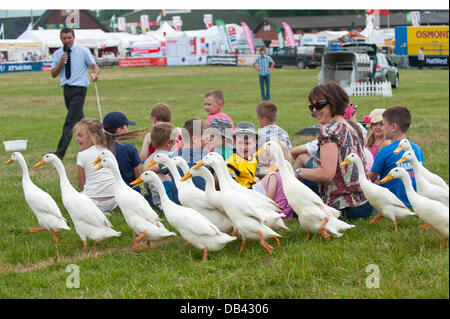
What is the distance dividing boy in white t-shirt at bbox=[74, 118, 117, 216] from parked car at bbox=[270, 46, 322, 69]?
37458 millimetres

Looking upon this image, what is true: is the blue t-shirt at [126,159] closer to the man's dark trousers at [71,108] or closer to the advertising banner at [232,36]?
the man's dark trousers at [71,108]

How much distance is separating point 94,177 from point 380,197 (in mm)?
2992

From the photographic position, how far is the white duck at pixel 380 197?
4.62m

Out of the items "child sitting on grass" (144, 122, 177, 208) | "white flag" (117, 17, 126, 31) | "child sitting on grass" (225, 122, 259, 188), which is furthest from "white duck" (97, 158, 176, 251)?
"white flag" (117, 17, 126, 31)

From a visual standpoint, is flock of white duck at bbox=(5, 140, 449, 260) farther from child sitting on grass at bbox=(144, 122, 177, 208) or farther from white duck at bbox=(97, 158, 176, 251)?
child sitting on grass at bbox=(144, 122, 177, 208)

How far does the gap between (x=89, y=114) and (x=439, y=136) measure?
34.4ft

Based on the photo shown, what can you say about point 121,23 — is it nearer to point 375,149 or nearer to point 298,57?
point 298,57

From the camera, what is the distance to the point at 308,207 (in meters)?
4.31

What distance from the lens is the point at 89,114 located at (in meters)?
16.7

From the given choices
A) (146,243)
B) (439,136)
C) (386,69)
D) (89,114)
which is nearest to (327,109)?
(146,243)

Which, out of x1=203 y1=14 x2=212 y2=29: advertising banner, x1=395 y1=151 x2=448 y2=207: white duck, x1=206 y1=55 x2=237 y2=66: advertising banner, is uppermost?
x1=203 y1=14 x2=212 y2=29: advertising banner

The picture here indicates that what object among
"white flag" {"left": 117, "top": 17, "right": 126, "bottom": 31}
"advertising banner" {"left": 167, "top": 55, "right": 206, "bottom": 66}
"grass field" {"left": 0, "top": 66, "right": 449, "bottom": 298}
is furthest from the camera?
"white flag" {"left": 117, "top": 17, "right": 126, "bottom": 31}

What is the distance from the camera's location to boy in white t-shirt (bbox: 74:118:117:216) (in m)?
5.76
